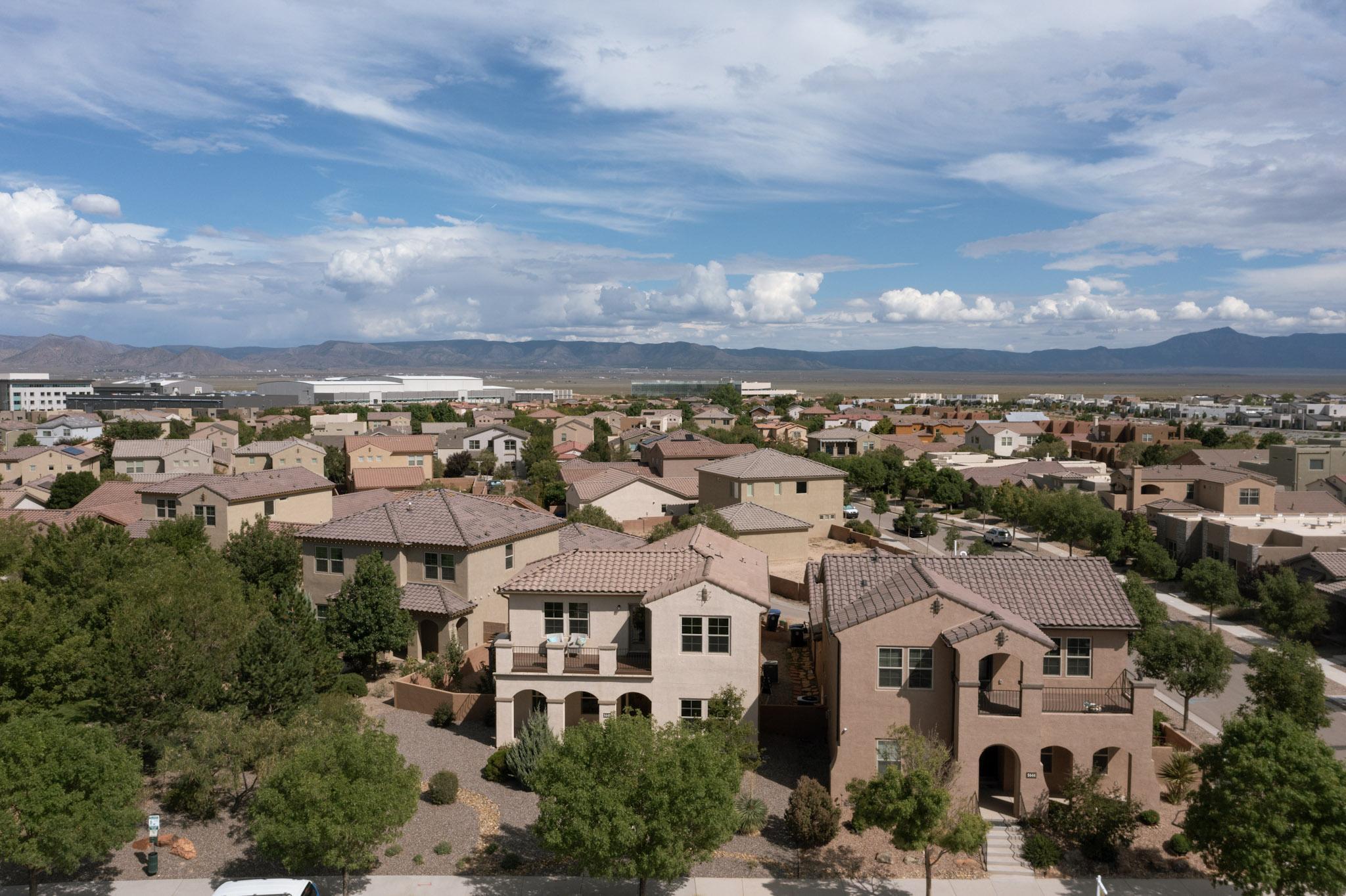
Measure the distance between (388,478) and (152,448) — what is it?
2122 centimetres

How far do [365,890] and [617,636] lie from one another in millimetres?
9455

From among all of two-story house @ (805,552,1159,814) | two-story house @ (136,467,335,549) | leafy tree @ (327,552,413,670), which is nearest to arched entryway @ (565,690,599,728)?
two-story house @ (805,552,1159,814)

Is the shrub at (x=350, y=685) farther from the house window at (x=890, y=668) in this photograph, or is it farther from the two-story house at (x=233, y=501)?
the two-story house at (x=233, y=501)

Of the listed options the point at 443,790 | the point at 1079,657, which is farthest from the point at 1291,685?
the point at 443,790

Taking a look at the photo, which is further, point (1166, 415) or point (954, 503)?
point (1166, 415)

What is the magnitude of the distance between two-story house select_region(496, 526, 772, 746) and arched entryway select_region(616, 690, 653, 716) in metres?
0.04

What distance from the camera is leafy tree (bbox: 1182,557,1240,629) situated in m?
42.6

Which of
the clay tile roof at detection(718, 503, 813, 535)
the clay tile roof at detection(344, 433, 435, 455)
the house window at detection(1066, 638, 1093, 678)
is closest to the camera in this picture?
the house window at detection(1066, 638, 1093, 678)

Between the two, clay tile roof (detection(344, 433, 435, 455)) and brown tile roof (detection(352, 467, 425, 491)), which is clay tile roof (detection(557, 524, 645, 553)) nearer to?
brown tile roof (detection(352, 467, 425, 491))

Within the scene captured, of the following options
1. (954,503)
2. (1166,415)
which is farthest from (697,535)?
(1166,415)

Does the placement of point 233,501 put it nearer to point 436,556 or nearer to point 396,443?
point 436,556

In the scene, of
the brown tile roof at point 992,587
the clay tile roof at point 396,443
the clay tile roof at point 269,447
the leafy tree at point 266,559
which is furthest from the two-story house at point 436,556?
the clay tile roof at point 396,443

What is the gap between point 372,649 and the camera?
3073 cm

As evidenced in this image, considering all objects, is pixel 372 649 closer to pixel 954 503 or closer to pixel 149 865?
pixel 149 865
